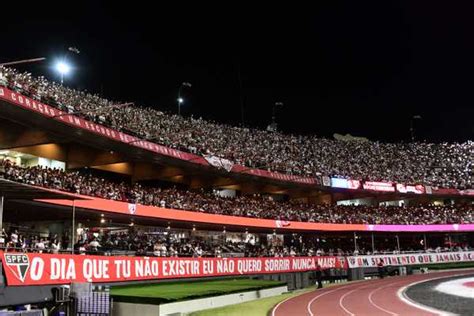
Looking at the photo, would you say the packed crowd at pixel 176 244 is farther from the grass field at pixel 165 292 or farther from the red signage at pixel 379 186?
the red signage at pixel 379 186

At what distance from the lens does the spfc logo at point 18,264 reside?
1548cm

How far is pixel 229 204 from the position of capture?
1758 inches

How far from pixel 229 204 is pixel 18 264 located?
96.8 ft

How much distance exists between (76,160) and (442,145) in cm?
5782

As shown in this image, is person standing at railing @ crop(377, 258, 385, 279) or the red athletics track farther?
person standing at railing @ crop(377, 258, 385, 279)

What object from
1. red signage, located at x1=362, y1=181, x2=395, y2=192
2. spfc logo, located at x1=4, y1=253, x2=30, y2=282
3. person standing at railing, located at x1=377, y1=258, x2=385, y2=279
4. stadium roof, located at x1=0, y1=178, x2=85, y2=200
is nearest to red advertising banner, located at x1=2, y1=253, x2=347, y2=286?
spfc logo, located at x1=4, y1=253, x2=30, y2=282

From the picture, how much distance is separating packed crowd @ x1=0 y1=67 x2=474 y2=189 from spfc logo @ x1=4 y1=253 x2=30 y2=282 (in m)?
11.9

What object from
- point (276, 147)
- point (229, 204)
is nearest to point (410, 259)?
point (276, 147)

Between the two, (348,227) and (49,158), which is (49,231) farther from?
(348,227)

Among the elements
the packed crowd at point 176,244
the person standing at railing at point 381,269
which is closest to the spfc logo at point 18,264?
the packed crowd at point 176,244

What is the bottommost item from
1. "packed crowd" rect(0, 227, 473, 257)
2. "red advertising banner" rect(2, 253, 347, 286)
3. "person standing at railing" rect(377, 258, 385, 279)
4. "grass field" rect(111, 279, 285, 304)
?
"person standing at railing" rect(377, 258, 385, 279)

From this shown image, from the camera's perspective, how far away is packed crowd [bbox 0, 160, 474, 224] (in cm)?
2711

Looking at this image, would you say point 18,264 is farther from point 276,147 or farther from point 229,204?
point 276,147

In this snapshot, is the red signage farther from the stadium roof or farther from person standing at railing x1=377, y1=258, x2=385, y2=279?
the stadium roof
